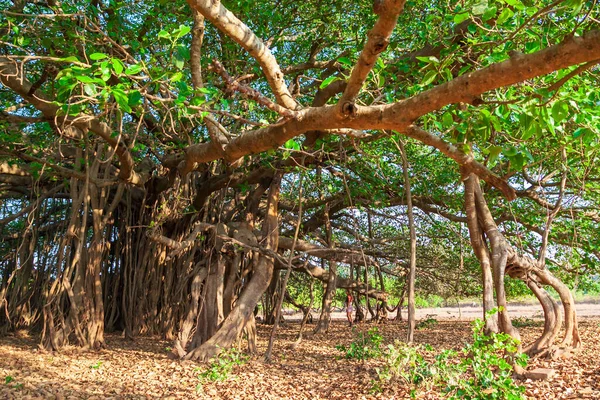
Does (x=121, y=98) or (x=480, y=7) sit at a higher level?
(x=480, y=7)

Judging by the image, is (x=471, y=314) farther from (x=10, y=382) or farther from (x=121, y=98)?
(x=121, y=98)

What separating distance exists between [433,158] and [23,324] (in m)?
6.17

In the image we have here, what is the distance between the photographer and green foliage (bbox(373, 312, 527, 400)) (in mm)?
2643

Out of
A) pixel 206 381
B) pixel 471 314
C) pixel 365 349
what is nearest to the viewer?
pixel 206 381

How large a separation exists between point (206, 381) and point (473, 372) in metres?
2.06

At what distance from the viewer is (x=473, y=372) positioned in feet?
10.2

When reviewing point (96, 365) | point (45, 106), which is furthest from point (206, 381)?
point (45, 106)

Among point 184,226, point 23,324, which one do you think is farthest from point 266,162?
point 23,324

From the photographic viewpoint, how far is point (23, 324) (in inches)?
265

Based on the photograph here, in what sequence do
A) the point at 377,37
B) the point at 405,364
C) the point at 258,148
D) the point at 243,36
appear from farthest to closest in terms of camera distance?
the point at 405,364 < the point at 258,148 < the point at 243,36 < the point at 377,37

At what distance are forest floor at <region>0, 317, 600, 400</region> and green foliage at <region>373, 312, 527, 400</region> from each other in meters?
0.13

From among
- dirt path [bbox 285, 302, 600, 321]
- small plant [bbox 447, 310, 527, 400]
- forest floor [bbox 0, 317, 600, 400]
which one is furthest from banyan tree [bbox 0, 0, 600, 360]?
dirt path [bbox 285, 302, 600, 321]

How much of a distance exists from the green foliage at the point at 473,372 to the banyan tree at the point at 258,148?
51cm

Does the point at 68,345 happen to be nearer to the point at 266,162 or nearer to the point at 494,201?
the point at 266,162
